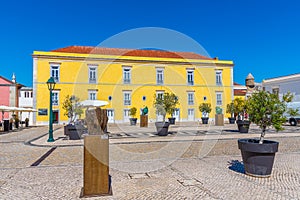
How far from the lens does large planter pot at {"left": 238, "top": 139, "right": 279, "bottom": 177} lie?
4.38 m

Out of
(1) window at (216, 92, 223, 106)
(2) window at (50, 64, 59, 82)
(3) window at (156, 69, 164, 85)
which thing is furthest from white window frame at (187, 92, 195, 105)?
(2) window at (50, 64, 59, 82)

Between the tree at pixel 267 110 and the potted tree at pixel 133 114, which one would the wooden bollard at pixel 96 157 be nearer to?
the tree at pixel 267 110

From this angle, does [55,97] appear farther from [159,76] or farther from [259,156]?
[259,156]

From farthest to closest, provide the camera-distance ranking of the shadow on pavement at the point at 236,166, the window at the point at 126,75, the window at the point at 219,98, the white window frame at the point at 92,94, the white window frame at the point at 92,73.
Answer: the window at the point at 219,98 < the window at the point at 126,75 < the white window frame at the point at 92,73 < the white window frame at the point at 92,94 < the shadow on pavement at the point at 236,166

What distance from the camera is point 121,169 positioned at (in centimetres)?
530

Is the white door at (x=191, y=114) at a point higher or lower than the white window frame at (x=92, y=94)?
lower

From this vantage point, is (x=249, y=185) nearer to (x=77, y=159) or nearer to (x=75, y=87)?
(x=77, y=159)

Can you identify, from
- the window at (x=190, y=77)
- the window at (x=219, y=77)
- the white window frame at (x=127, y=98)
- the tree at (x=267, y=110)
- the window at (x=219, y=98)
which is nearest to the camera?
the tree at (x=267, y=110)

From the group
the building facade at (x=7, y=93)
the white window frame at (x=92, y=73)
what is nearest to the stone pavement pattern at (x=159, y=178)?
the white window frame at (x=92, y=73)

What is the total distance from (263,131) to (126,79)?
24.8 metres

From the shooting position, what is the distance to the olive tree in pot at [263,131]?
174 inches

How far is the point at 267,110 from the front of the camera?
4.82 metres

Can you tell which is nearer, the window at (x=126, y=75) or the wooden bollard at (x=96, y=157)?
the wooden bollard at (x=96, y=157)

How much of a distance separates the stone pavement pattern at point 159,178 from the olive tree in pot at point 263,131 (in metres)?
0.22
